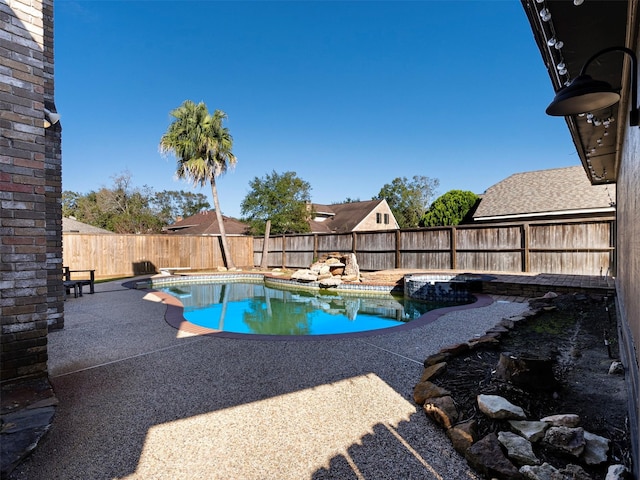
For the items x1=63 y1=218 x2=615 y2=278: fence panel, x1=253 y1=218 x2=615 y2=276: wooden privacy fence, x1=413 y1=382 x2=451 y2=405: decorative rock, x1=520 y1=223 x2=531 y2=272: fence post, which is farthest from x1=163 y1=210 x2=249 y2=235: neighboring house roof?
x1=413 y1=382 x2=451 y2=405: decorative rock

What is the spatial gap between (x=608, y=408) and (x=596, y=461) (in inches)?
30.5

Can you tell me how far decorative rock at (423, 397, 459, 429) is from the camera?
91.1 inches

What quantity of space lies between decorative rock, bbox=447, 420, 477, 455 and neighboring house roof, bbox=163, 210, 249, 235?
20.0 meters

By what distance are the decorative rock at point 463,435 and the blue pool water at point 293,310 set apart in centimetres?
422

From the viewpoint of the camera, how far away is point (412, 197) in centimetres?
3544

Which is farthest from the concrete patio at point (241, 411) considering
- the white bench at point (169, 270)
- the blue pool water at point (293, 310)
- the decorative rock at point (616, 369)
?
the white bench at point (169, 270)

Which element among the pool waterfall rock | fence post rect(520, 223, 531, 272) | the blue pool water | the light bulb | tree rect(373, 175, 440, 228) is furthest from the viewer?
tree rect(373, 175, 440, 228)

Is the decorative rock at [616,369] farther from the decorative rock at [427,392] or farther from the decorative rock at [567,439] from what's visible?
the decorative rock at [427,392]

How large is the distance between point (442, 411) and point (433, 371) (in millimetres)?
691

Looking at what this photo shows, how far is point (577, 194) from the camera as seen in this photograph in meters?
14.3

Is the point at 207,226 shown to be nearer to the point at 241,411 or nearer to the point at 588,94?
the point at 241,411

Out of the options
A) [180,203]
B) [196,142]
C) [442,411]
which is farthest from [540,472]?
[180,203]

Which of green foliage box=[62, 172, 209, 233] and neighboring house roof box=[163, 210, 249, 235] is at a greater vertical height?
green foliage box=[62, 172, 209, 233]

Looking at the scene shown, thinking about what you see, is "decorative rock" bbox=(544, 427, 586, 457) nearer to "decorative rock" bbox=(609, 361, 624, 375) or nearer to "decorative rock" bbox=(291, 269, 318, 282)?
"decorative rock" bbox=(609, 361, 624, 375)
